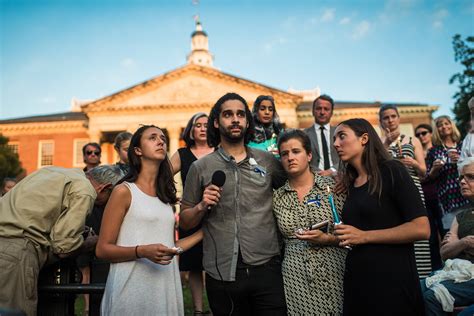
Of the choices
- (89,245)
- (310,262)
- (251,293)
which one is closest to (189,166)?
(89,245)

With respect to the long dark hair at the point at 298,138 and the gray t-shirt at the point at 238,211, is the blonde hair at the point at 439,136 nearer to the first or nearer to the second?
the long dark hair at the point at 298,138

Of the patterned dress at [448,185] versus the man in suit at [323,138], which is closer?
the patterned dress at [448,185]

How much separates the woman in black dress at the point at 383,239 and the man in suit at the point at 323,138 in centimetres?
279

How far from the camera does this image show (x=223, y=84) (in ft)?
126

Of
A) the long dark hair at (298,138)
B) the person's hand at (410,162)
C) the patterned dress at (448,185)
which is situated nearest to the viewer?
the long dark hair at (298,138)

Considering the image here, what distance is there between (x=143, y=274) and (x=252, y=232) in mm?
936

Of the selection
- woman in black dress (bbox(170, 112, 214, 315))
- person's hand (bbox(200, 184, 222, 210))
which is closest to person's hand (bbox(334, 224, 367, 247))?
person's hand (bbox(200, 184, 222, 210))

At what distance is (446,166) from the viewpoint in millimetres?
5895

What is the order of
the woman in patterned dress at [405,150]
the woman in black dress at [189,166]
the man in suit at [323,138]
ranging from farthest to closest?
1. the man in suit at [323,138]
2. the woman in black dress at [189,166]
3. the woman in patterned dress at [405,150]

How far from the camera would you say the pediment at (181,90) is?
37625mm

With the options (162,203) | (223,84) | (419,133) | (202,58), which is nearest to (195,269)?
(162,203)

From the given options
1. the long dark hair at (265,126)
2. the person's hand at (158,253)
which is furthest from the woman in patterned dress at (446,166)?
the person's hand at (158,253)

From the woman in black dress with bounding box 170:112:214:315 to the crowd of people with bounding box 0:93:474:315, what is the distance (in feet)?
4.16

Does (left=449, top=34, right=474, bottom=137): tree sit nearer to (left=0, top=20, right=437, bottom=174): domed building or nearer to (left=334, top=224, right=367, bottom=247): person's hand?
(left=0, top=20, right=437, bottom=174): domed building
